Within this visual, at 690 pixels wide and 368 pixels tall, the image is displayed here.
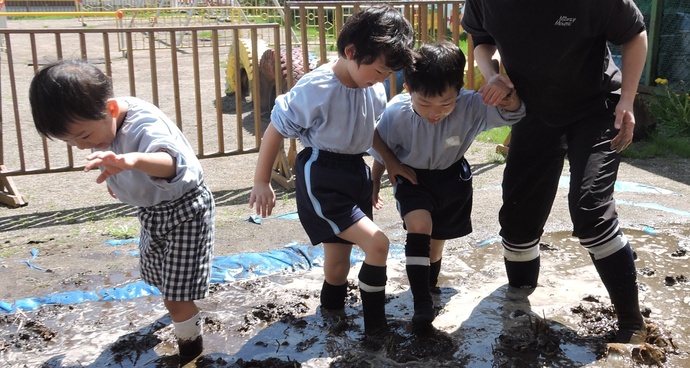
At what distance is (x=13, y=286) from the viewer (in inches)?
165

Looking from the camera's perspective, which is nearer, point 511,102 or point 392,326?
point 511,102

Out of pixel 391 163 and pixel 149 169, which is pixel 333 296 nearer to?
pixel 391 163

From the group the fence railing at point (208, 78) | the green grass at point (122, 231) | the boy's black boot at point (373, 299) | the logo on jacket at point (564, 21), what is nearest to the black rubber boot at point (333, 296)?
the boy's black boot at point (373, 299)

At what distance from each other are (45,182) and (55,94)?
177 inches

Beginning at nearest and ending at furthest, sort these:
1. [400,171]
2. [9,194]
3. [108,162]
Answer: [108,162] → [400,171] → [9,194]

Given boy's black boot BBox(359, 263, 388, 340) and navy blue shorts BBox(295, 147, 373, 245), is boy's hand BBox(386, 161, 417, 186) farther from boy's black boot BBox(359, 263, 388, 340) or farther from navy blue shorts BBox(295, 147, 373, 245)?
boy's black boot BBox(359, 263, 388, 340)

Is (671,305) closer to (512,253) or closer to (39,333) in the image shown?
(512,253)

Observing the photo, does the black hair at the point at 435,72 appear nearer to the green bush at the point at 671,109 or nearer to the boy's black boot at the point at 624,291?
the boy's black boot at the point at 624,291

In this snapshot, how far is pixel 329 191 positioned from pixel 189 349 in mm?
928

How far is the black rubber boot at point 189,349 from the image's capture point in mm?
3297

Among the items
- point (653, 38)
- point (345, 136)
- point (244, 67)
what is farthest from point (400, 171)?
point (244, 67)

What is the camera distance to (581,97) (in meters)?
3.30

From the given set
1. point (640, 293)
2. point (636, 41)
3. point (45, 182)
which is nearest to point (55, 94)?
point (636, 41)

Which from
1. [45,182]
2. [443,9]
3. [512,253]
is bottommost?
[45,182]
